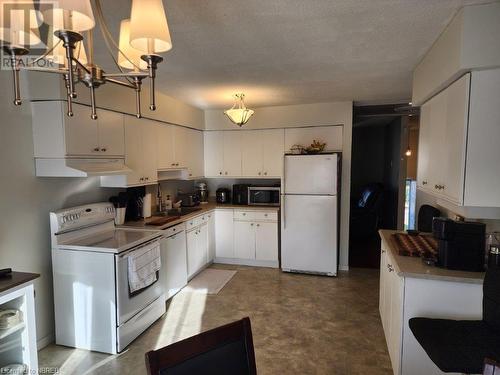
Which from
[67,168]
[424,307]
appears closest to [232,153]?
[67,168]

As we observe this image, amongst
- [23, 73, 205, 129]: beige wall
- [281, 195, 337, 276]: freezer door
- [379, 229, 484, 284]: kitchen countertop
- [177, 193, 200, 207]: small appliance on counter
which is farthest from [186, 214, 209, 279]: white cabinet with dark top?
[379, 229, 484, 284]: kitchen countertop

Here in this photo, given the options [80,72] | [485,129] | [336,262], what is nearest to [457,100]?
[485,129]

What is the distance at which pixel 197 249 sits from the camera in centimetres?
431

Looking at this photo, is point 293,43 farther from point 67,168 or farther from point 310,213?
point 310,213

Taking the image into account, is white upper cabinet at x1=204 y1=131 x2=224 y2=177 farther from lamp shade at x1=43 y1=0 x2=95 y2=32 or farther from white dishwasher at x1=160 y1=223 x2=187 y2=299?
lamp shade at x1=43 y1=0 x2=95 y2=32

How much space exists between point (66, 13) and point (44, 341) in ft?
9.05

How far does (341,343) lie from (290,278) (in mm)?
1554

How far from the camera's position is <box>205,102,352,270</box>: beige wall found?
14.6 feet

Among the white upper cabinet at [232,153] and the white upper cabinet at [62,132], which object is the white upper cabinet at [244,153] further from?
the white upper cabinet at [62,132]

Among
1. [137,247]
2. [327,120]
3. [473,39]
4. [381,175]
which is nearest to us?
[473,39]

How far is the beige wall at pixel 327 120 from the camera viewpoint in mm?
4453

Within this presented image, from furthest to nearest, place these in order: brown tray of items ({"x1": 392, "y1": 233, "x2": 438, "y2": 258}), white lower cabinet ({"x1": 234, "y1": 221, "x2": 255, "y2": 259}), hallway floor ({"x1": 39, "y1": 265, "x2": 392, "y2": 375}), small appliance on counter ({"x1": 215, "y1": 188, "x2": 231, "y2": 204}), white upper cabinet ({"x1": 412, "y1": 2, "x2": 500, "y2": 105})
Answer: small appliance on counter ({"x1": 215, "y1": 188, "x2": 231, "y2": 204}), white lower cabinet ({"x1": 234, "y1": 221, "x2": 255, "y2": 259}), hallway floor ({"x1": 39, "y1": 265, "x2": 392, "y2": 375}), brown tray of items ({"x1": 392, "y1": 233, "x2": 438, "y2": 258}), white upper cabinet ({"x1": 412, "y1": 2, "x2": 500, "y2": 105})

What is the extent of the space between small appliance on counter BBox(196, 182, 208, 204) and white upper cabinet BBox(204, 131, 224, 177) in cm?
32

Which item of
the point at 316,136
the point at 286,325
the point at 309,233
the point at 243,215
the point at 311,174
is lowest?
the point at 286,325
